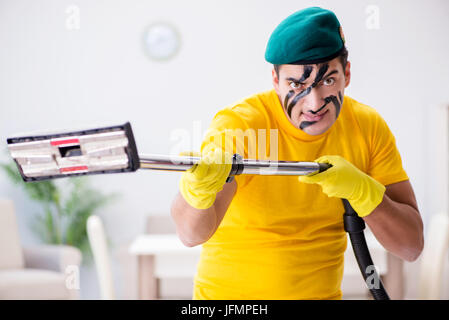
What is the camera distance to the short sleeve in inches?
35.9

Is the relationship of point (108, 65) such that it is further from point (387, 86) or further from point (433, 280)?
point (433, 280)

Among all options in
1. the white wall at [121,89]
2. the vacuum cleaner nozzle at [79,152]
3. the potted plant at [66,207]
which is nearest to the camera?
the vacuum cleaner nozzle at [79,152]

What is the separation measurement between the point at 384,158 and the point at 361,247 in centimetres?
16

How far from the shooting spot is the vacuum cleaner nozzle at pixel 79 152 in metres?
0.45

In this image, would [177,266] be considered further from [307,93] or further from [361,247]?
[307,93]

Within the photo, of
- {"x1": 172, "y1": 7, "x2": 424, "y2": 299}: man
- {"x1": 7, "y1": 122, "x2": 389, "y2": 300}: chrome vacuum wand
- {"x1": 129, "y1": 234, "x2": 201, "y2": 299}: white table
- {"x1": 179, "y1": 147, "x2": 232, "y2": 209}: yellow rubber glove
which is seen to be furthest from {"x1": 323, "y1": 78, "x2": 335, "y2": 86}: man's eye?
{"x1": 129, "y1": 234, "x2": 201, "y2": 299}: white table

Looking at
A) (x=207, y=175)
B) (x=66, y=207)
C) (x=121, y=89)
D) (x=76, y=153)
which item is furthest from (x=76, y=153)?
(x=121, y=89)

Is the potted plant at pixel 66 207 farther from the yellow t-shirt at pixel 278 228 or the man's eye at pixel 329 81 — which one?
the man's eye at pixel 329 81

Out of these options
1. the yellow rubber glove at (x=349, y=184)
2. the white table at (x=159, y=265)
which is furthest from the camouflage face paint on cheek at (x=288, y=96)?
the white table at (x=159, y=265)

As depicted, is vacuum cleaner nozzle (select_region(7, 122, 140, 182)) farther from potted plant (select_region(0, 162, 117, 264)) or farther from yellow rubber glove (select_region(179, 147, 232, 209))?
potted plant (select_region(0, 162, 117, 264))

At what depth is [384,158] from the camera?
0.92m

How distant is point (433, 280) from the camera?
252 centimetres

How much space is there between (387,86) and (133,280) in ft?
6.10

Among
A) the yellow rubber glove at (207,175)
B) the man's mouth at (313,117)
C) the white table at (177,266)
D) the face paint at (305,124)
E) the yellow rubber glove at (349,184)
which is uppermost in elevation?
the man's mouth at (313,117)
